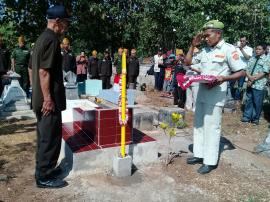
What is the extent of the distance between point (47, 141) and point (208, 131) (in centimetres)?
213

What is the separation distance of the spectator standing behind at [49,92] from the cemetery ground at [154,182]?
0.25 metres

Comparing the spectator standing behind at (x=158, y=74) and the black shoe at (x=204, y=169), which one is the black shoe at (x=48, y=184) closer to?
the black shoe at (x=204, y=169)

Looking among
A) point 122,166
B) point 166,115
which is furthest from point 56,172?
point 166,115

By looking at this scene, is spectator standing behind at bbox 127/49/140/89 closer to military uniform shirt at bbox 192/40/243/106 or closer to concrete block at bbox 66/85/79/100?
concrete block at bbox 66/85/79/100

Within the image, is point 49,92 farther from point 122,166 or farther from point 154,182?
point 154,182

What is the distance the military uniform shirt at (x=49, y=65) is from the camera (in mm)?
3479

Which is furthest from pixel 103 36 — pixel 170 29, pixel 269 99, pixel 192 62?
pixel 192 62

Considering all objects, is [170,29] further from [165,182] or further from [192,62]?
[165,182]

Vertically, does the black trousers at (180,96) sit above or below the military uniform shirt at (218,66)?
below

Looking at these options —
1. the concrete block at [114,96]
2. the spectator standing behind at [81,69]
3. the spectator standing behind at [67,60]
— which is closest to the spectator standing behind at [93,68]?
→ the spectator standing behind at [81,69]

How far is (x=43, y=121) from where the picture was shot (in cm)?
372

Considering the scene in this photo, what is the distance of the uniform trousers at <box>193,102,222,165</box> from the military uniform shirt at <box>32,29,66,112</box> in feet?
6.33

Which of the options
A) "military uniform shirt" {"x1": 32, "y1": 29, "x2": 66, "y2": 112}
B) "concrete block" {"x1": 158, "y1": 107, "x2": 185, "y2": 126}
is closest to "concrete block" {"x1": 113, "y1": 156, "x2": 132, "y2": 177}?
"military uniform shirt" {"x1": 32, "y1": 29, "x2": 66, "y2": 112}

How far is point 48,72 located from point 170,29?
1426 centimetres
